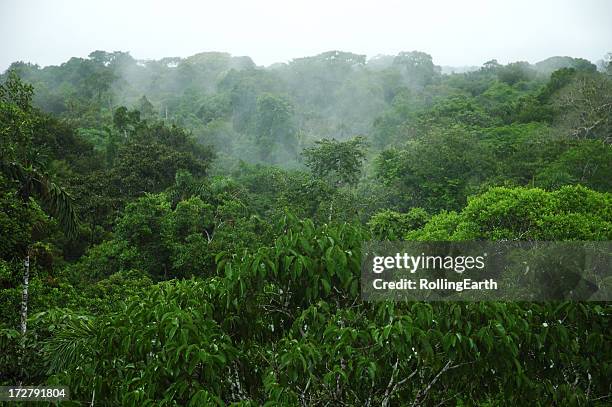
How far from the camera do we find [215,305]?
295 cm

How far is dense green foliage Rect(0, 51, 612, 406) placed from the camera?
2580 millimetres

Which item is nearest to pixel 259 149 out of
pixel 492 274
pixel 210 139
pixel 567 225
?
pixel 210 139

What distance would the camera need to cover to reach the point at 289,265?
264 cm

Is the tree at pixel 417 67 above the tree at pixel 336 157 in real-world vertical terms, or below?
above

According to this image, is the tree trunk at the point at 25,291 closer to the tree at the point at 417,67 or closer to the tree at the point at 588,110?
the tree at the point at 588,110

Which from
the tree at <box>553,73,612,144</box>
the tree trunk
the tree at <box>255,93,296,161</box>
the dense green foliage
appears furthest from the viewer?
the tree at <box>255,93,296,161</box>

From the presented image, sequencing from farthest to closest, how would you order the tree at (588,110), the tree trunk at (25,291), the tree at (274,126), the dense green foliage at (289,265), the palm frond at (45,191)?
the tree at (274,126) < the tree at (588,110) < the tree trunk at (25,291) < the palm frond at (45,191) < the dense green foliage at (289,265)

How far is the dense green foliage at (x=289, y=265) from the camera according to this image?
258 centimetres

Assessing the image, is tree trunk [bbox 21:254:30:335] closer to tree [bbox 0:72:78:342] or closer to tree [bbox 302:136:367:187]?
tree [bbox 0:72:78:342]

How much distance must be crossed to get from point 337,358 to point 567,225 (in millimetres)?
8600

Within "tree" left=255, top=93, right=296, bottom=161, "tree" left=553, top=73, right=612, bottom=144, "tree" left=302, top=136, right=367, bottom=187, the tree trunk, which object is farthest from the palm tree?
"tree" left=255, top=93, right=296, bottom=161

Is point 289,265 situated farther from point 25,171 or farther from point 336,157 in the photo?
point 336,157

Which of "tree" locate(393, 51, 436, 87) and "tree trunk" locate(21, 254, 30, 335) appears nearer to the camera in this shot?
"tree trunk" locate(21, 254, 30, 335)

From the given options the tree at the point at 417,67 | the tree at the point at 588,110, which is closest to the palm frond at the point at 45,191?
the tree at the point at 588,110
